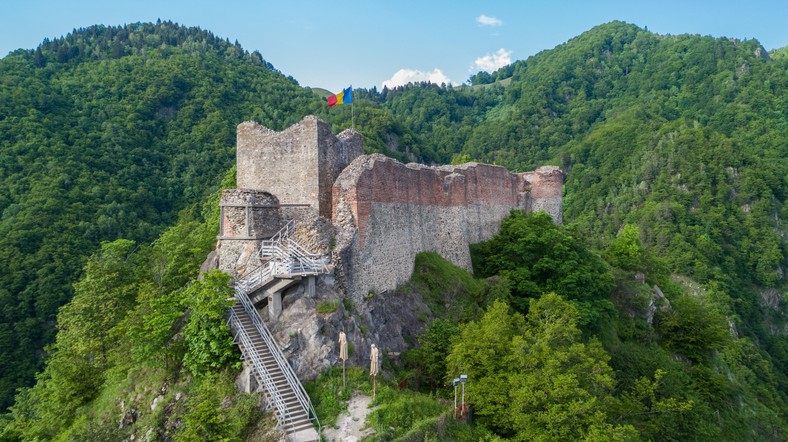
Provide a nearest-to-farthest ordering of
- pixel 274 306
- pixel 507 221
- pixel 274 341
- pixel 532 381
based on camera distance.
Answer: pixel 274 341 < pixel 532 381 < pixel 274 306 < pixel 507 221

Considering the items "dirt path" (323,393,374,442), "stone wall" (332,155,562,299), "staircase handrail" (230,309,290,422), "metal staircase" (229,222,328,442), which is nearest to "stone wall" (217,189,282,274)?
"metal staircase" (229,222,328,442)

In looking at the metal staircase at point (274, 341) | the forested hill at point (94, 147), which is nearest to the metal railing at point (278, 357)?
the metal staircase at point (274, 341)

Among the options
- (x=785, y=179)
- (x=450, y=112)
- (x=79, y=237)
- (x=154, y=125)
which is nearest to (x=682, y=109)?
(x=785, y=179)

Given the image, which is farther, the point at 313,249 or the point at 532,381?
the point at 313,249

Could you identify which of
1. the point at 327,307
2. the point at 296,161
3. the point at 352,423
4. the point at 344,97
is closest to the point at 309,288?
the point at 327,307

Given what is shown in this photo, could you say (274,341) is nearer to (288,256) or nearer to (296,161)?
(288,256)

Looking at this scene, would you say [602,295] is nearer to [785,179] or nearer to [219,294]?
[219,294]

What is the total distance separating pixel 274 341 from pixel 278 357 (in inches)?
24.3

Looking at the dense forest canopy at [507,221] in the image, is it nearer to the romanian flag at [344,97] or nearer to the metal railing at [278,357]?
the metal railing at [278,357]

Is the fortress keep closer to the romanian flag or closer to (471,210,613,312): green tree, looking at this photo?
the romanian flag

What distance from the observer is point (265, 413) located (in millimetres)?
15305

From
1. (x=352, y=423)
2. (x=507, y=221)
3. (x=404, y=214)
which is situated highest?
(x=404, y=214)

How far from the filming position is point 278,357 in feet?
53.1

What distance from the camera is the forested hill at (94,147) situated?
5284cm
